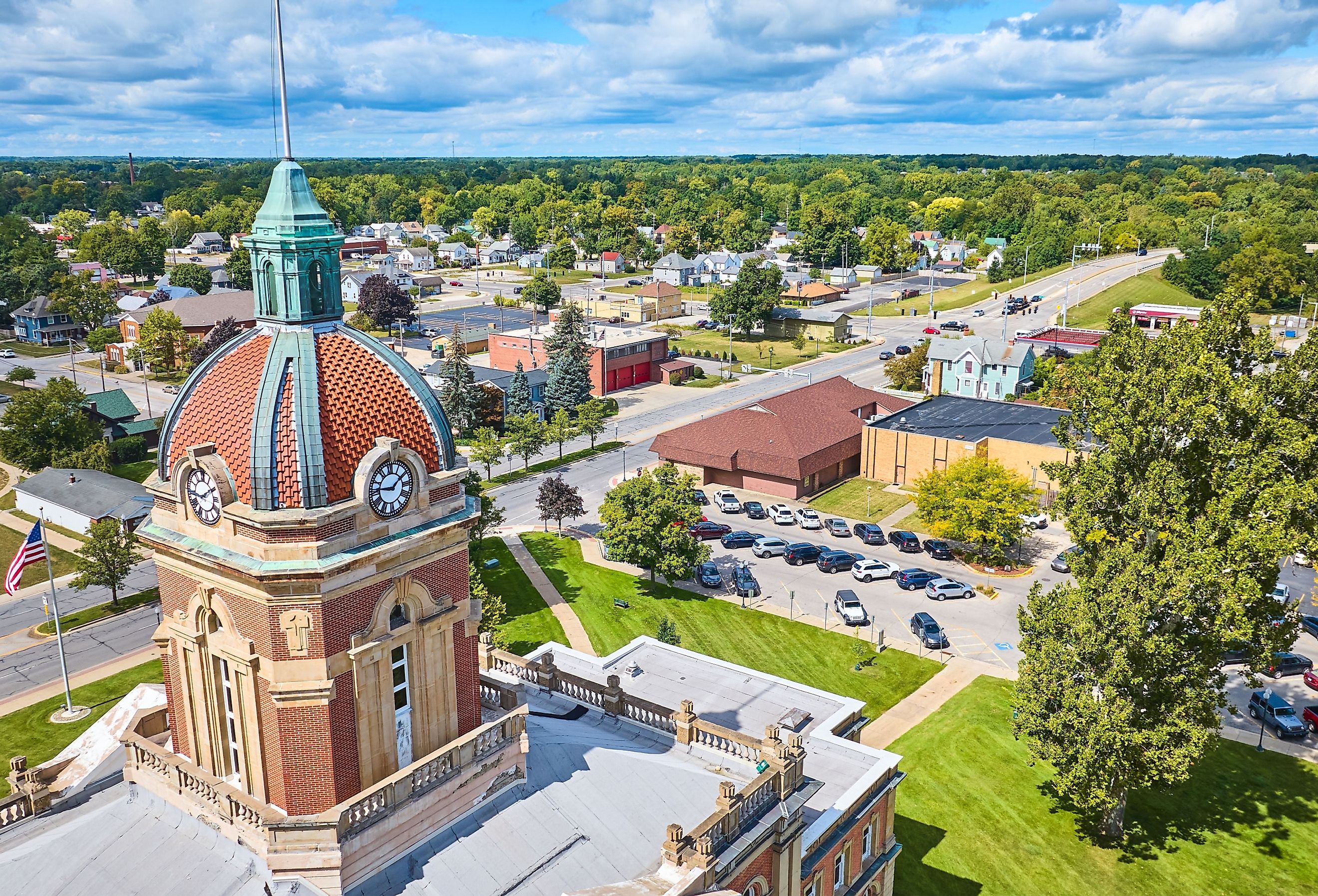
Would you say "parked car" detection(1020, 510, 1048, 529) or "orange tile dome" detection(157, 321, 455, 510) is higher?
"orange tile dome" detection(157, 321, 455, 510)

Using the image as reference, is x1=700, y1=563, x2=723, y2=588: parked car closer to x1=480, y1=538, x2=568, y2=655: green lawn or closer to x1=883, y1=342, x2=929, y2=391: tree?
x1=480, y1=538, x2=568, y2=655: green lawn

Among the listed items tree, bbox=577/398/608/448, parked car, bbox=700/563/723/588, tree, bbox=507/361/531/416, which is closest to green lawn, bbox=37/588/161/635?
parked car, bbox=700/563/723/588

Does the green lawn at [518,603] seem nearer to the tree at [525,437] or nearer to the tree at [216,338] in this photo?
the tree at [525,437]

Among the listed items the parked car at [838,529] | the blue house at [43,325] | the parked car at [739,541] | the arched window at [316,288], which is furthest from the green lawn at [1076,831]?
the blue house at [43,325]

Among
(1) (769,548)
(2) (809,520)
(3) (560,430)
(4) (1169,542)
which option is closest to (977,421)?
(2) (809,520)

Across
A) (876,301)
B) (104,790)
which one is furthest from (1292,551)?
(876,301)
